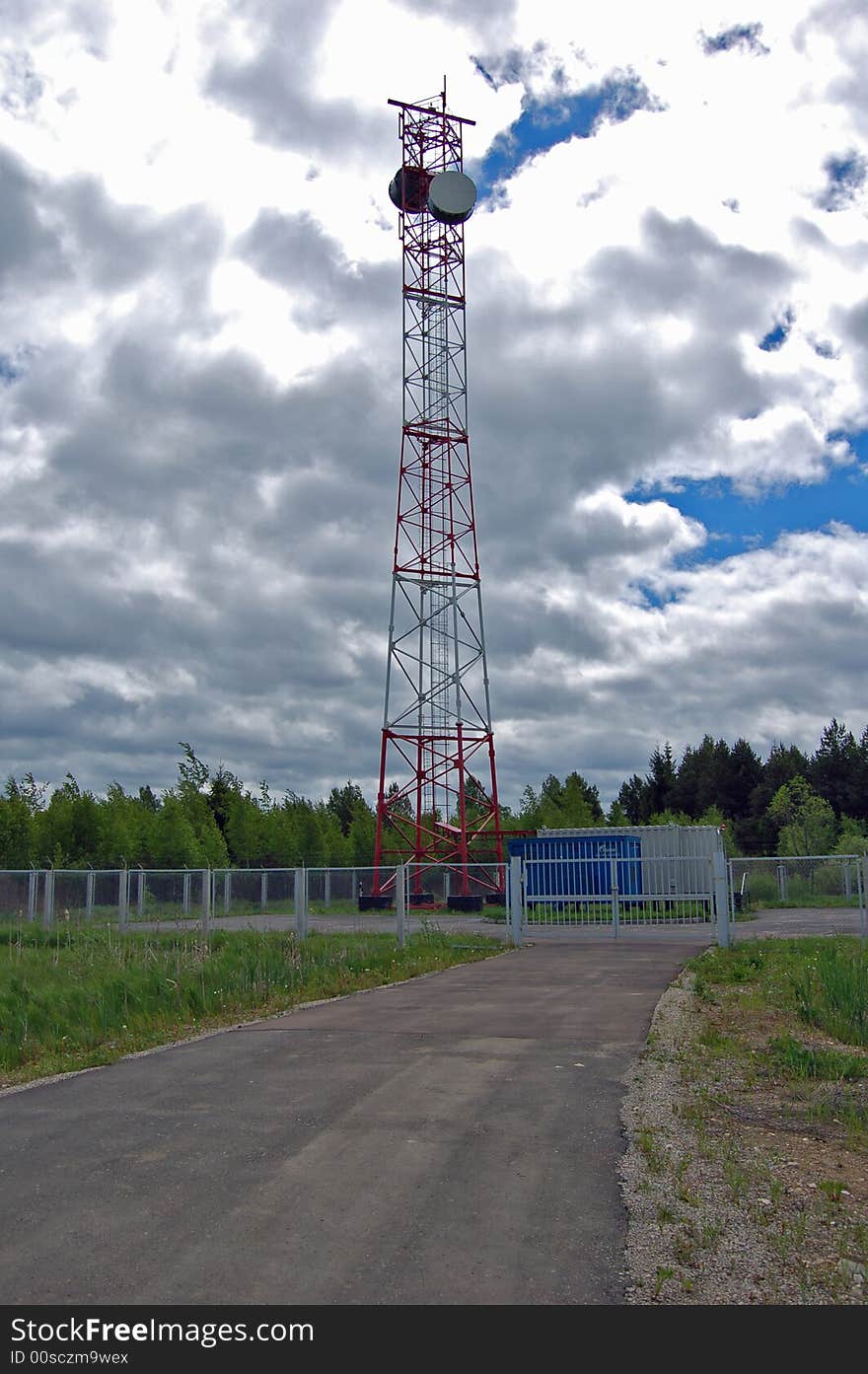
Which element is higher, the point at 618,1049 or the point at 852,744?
the point at 852,744

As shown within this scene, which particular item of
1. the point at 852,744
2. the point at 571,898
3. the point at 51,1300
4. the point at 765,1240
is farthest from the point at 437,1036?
the point at 852,744

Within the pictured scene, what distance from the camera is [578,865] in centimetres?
2823

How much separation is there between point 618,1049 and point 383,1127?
3801 millimetres

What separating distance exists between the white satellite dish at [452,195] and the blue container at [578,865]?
2247cm

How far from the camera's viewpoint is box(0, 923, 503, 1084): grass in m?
11.7

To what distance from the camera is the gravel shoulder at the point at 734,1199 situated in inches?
197

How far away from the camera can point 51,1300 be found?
4.74 meters

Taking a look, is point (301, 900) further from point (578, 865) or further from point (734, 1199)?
point (734, 1199)

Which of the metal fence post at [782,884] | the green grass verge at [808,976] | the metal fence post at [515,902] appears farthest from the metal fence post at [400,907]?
the metal fence post at [782,884]

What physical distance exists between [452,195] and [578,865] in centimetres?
2453

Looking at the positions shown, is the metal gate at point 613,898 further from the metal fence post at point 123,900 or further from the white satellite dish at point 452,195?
the white satellite dish at point 452,195

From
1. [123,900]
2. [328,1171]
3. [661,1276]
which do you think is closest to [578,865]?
[123,900]

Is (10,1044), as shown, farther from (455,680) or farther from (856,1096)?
(455,680)

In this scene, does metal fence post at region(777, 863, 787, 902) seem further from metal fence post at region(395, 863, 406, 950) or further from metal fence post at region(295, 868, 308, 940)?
metal fence post at region(295, 868, 308, 940)
